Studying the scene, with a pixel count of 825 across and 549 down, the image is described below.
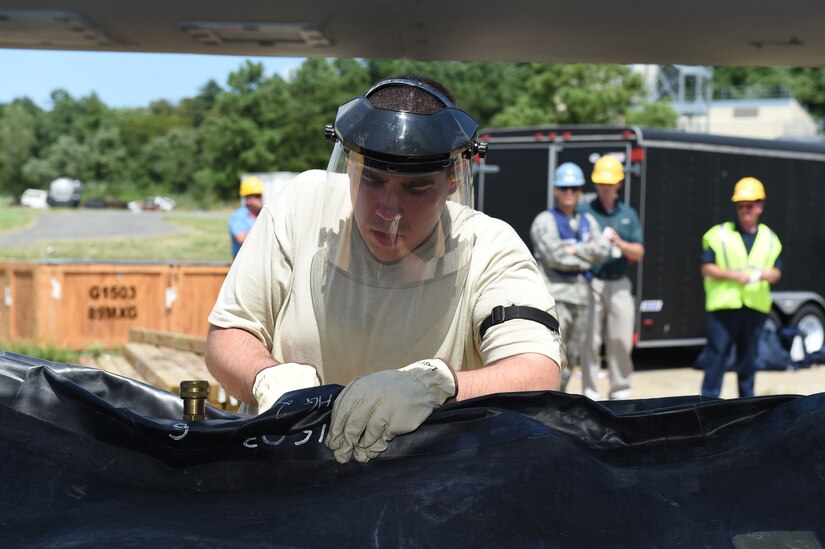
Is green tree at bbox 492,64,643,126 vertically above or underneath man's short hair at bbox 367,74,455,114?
above

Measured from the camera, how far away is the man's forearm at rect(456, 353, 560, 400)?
2156 mm

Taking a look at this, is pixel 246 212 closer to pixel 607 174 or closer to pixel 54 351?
pixel 54 351

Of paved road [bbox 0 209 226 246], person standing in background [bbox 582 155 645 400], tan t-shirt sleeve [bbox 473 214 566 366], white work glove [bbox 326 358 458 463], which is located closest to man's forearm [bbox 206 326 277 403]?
white work glove [bbox 326 358 458 463]

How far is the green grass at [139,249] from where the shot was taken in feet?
101

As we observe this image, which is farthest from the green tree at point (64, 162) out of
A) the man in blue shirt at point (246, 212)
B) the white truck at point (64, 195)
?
the man in blue shirt at point (246, 212)

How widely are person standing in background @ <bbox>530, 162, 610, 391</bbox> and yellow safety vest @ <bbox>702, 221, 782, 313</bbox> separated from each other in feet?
3.52

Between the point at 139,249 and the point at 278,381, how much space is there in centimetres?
3283

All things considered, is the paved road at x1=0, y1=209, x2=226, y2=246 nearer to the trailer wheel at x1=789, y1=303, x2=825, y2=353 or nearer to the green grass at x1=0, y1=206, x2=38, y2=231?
the green grass at x1=0, y1=206, x2=38, y2=231

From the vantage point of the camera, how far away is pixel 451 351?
2.52 m

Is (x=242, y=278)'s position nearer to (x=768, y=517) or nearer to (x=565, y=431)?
(x=565, y=431)

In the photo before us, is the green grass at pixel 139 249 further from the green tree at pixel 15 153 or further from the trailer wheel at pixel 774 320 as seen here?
the green tree at pixel 15 153

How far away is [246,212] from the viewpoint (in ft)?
34.8

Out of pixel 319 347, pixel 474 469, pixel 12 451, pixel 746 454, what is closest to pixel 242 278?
pixel 319 347

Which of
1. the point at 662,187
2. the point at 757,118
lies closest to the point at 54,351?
the point at 662,187
